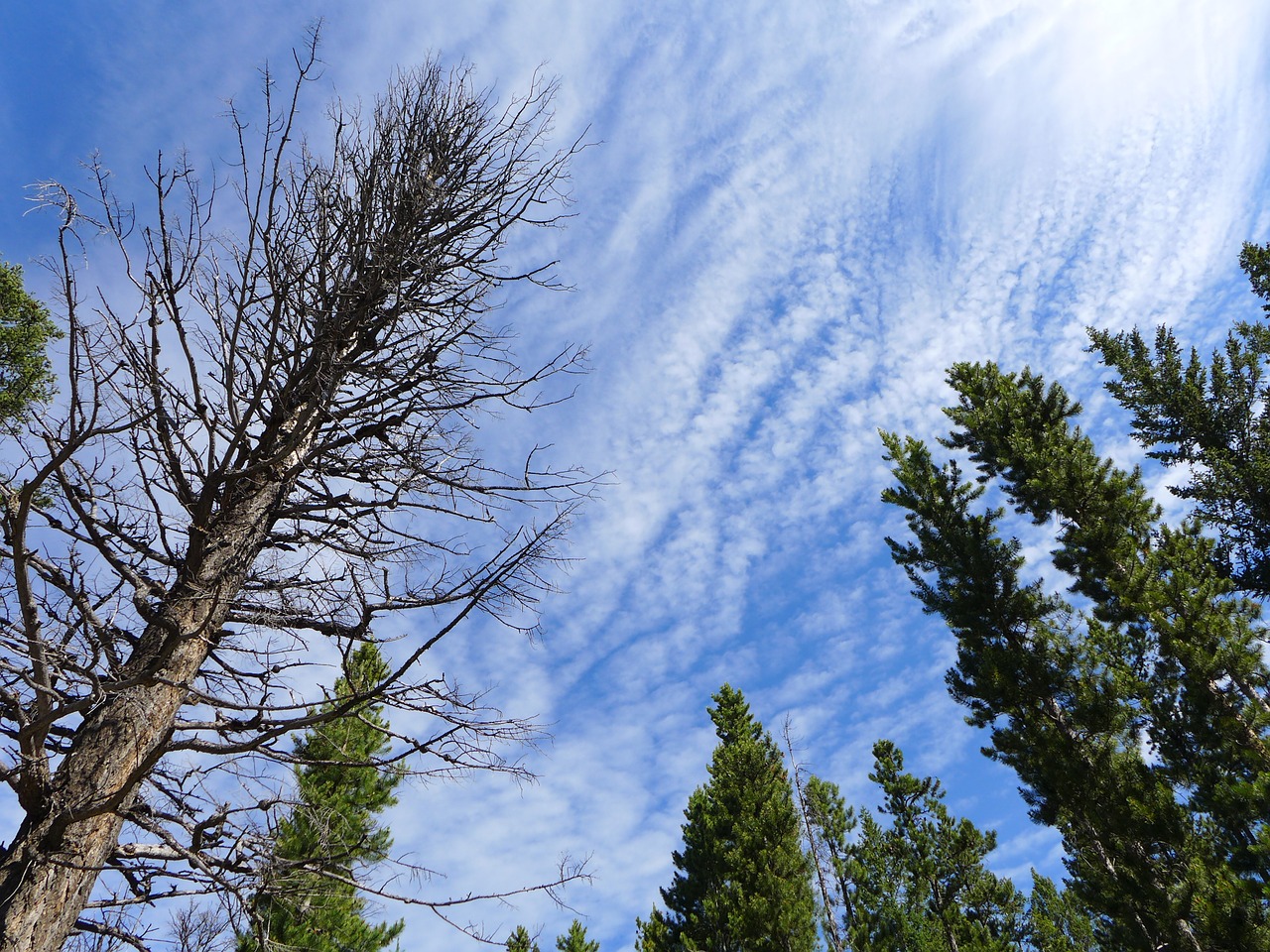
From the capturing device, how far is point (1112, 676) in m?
8.45

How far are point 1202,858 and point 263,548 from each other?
9.46m

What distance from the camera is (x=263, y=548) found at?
3.39 meters

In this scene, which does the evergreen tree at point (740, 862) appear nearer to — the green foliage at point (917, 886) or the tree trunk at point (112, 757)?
the green foliage at point (917, 886)

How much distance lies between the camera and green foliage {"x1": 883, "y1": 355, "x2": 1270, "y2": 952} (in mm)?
7109

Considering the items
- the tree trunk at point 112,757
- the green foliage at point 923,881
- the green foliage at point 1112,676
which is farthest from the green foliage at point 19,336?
the green foliage at point 923,881

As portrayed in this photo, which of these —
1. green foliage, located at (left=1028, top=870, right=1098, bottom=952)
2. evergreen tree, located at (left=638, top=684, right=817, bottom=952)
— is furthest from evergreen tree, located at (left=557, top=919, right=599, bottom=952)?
green foliage, located at (left=1028, top=870, right=1098, bottom=952)

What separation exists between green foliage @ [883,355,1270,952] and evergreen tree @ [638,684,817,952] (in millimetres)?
7479

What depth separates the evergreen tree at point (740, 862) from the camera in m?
14.2

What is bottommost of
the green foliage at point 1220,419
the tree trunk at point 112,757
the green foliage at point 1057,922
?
the tree trunk at point 112,757

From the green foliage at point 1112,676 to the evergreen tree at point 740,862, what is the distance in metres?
7.48

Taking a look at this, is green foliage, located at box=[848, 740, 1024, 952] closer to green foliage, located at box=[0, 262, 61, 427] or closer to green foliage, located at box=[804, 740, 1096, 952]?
green foliage, located at box=[804, 740, 1096, 952]

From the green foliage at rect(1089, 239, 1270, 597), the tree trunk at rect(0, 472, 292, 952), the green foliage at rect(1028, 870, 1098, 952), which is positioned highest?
the green foliage at rect(1089, 239, 1270, 597)

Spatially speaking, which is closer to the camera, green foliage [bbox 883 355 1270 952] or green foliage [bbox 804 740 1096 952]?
green foliage [bbox 883 355 1270 952]

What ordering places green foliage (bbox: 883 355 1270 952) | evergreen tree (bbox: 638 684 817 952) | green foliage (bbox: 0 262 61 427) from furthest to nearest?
evergreen tree (bbox: 638 684 817 952), green foliage (bbox: 0 262 61 427), green foliage (bbox: 883 355 1270 952)
